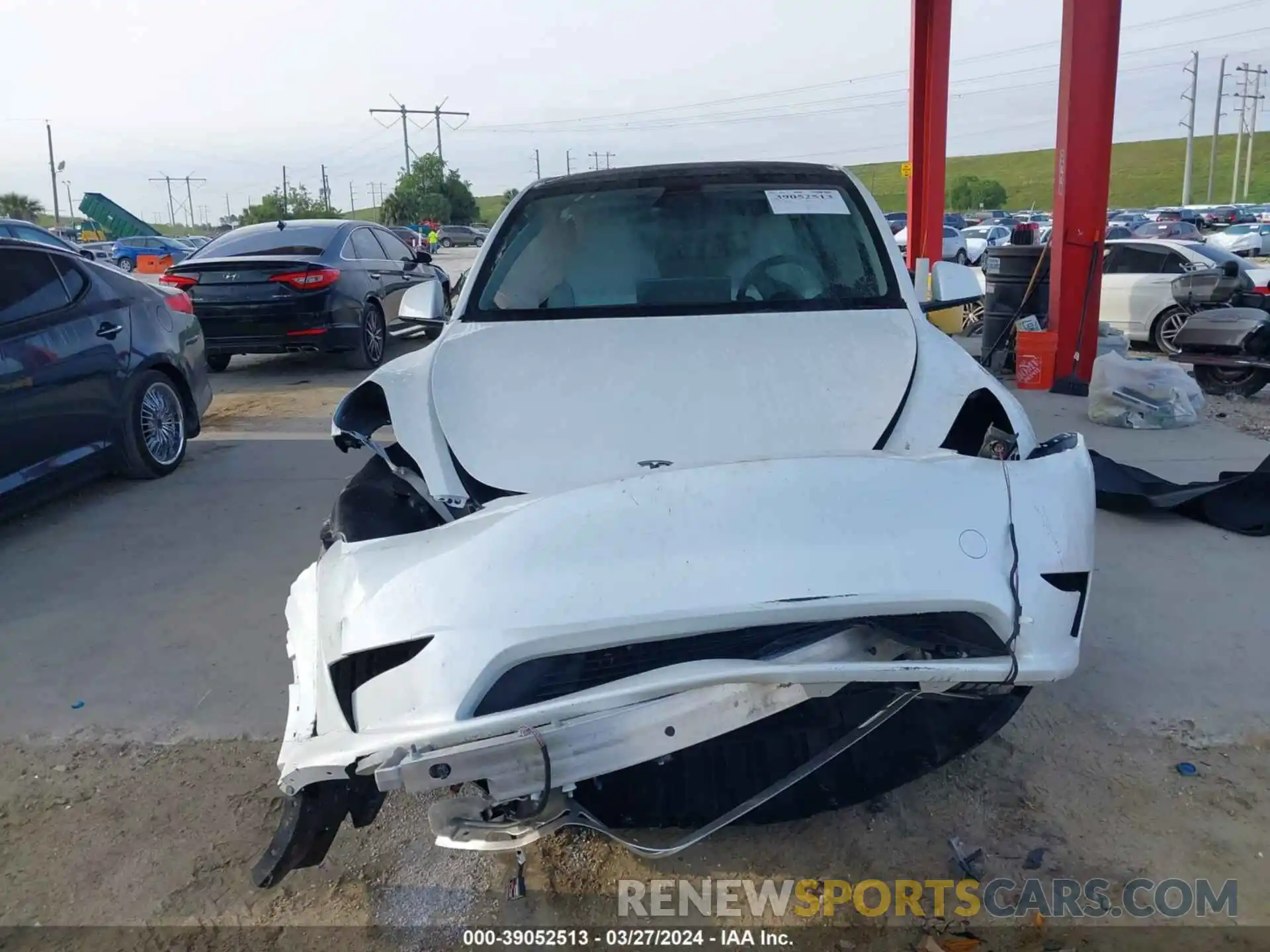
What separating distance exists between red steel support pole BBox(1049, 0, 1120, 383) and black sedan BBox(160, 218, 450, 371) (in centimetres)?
556

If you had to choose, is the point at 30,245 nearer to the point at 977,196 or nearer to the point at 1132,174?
the point at 977,196

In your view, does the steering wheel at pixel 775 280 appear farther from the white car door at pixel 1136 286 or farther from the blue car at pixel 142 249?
the blue car at pixel 142 249

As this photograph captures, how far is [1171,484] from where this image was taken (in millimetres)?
5125

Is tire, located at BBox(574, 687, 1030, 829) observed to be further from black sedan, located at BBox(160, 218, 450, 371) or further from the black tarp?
black sedan, located at BBox(160, 218, 450, 371)

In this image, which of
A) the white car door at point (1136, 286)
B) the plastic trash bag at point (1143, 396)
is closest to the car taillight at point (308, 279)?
the plastic trash bag at point (1143, 396)

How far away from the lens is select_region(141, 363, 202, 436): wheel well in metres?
6.23

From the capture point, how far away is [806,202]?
384 cm

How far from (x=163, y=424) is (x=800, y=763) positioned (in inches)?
207

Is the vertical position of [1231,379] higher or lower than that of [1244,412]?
higher

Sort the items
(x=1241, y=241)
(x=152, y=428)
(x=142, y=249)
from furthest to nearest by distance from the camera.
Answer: (x=142, y=249), (x=1241, y=241), (x=152, y=428)

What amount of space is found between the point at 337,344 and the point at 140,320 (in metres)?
3.55

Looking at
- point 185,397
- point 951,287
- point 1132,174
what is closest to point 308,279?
point 185,397

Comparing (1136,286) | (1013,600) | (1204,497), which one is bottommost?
(1204,497)

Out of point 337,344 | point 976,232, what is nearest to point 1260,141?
point 976,232
